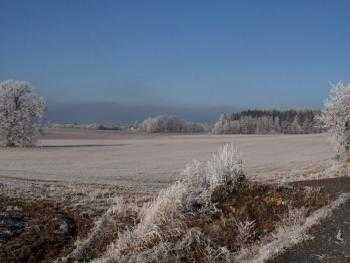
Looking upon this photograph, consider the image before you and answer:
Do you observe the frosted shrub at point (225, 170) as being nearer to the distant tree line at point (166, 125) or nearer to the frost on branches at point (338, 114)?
the frost on branches at point (338, 114)

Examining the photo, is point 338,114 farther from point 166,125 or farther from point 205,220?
point 166,125

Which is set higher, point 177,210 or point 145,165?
point 177,210

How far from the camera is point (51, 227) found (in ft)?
44.3

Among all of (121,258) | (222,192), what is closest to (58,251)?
(121,258)

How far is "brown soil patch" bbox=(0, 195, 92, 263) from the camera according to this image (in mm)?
12234

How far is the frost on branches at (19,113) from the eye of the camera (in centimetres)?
7881

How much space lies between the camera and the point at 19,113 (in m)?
78.4

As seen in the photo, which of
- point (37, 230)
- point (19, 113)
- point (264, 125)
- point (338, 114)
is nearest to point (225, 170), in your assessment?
point (37, 230)

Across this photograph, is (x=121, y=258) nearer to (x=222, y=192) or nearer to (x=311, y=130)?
(x=222, y=192)

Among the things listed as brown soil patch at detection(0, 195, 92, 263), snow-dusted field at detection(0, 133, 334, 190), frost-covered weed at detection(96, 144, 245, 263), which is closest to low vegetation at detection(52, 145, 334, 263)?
frost-covered weed at detection(96, 144, 245, 263)

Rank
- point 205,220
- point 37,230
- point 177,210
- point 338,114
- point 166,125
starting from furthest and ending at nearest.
Result: point 166,125 < point 338,114 < point 37,230 < point 177,210 < point 205,220

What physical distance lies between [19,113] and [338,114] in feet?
145

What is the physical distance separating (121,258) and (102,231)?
5.92ft

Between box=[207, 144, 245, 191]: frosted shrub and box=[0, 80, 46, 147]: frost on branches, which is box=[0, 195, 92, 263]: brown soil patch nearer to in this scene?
box=[207, 144, 245, 191]: frosted shrub
